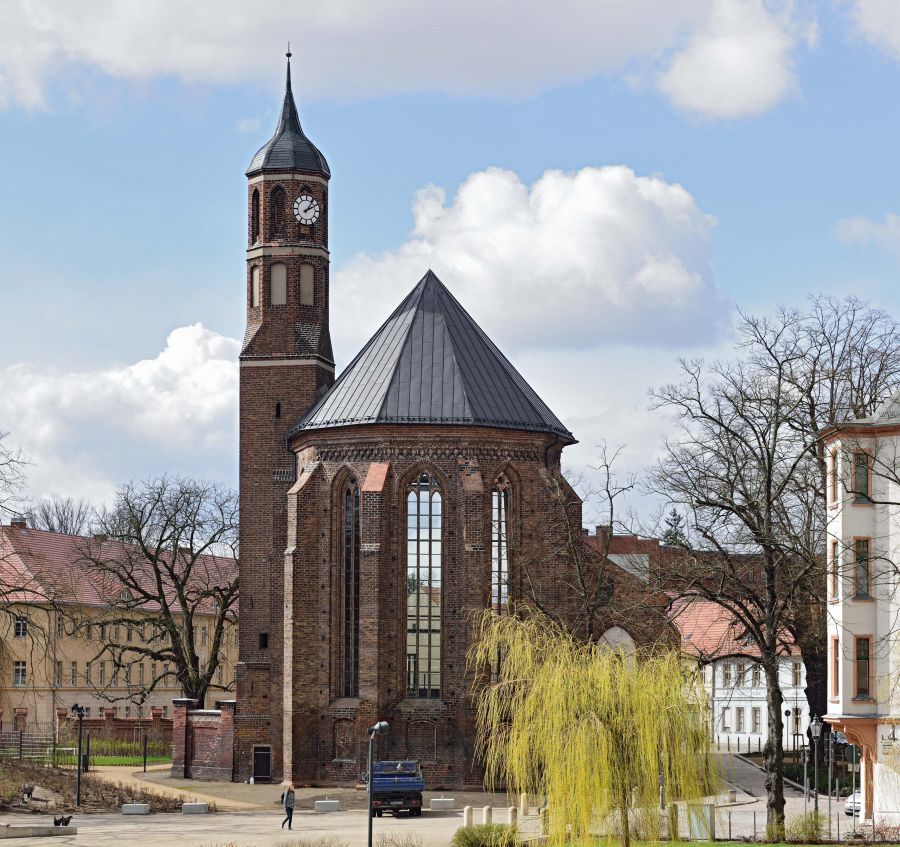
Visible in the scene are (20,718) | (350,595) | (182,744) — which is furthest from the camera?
(20,718)

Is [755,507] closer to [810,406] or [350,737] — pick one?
[810,406]

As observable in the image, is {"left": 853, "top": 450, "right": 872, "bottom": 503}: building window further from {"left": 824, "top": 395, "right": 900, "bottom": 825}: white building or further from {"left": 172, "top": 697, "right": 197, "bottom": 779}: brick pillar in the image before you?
{"left": 172, "top": 697, "right": 197, "bottom": 779}: brick pillar

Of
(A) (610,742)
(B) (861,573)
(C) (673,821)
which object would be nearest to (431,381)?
(B) (861,573)

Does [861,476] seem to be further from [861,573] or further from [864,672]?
[864,672]

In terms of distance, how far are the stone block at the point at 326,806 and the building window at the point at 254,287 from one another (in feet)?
63.5

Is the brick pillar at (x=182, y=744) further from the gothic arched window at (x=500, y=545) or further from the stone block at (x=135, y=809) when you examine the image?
the gothic arched window at (x=500, y=545)

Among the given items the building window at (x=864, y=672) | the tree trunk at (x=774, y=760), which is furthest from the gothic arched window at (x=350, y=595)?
the building window at (x=864, y=672)

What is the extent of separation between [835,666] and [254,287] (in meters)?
26.8

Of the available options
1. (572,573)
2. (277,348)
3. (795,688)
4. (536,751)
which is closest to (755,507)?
(536,751)

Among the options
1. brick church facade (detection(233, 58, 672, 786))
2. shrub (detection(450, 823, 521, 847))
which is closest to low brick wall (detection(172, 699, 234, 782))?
brick church facade (detection(233, 58, 672, 786))

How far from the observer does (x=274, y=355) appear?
57406mm

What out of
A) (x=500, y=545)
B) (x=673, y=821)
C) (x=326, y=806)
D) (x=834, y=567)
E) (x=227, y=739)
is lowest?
(x=326, y=806)

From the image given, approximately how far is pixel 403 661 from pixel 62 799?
38.6ft

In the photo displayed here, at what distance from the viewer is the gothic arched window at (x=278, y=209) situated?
2277 inches
